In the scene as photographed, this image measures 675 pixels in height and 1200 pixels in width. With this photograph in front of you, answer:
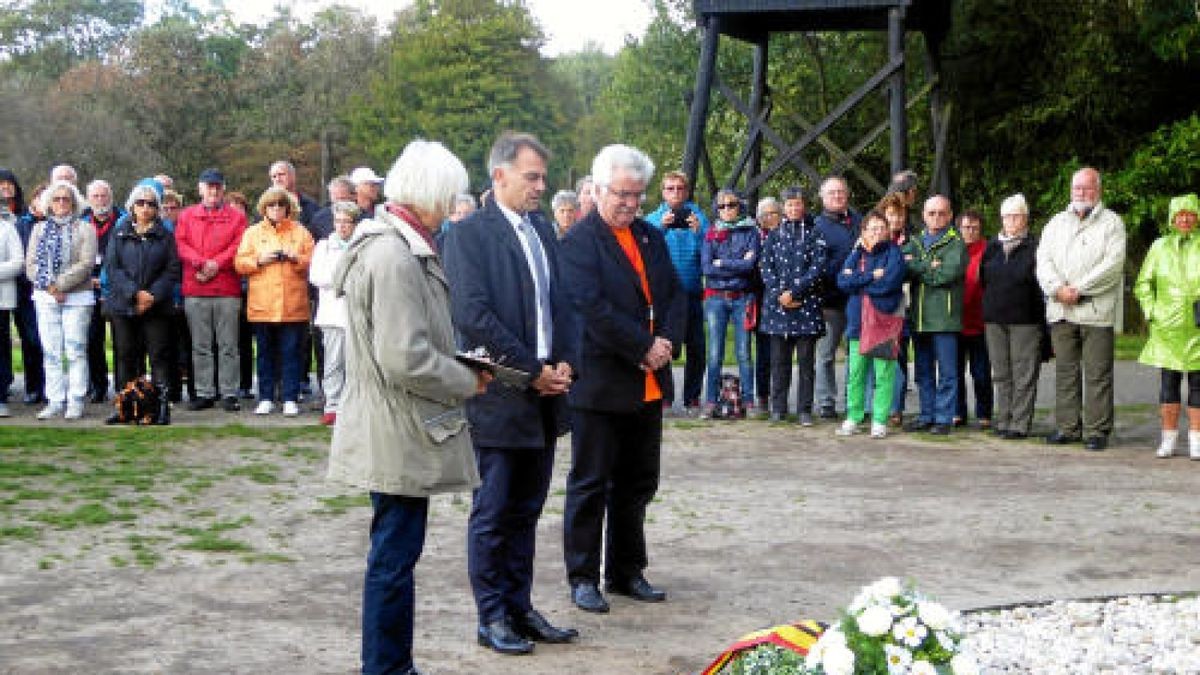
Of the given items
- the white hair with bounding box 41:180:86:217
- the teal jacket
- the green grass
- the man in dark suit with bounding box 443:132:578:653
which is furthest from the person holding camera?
the man in dark suit with bounding box 443:132:578:653

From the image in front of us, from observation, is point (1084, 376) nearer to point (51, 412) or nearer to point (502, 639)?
point (502, 639)

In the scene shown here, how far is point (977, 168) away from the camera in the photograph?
86.2 feet

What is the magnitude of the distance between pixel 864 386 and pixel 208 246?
609cm

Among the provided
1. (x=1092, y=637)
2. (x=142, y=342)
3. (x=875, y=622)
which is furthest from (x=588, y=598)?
(x=142, y=342)

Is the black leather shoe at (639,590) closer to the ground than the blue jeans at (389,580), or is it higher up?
closer to the ground

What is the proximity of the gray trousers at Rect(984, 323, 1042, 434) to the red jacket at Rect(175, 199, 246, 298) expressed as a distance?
22.6ft

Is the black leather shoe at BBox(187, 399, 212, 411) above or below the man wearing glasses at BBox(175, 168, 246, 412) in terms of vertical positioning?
below

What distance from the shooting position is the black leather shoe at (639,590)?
6.84 metres

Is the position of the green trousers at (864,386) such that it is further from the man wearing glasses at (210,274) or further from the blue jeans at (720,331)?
the man wearing glasses at (210,274)

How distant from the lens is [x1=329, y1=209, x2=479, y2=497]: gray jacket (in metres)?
5.10

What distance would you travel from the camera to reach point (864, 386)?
1252cm

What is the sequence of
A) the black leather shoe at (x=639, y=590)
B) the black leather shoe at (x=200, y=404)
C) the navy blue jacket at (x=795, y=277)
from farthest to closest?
the black leather shoe at (x=200, y=404), the navy blue jacket at (x=795, y=277), the black leather shoe at (x=639, y=590)

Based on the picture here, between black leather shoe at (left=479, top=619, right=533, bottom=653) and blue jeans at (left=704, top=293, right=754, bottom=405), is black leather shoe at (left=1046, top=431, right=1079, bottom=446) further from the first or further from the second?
black leather shoe at (left=479, top=619, right=533, bottom=653)

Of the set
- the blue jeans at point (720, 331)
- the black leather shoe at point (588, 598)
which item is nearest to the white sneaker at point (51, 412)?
the blue jeans at point (720, 331)
